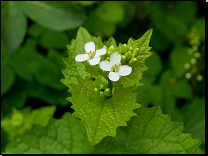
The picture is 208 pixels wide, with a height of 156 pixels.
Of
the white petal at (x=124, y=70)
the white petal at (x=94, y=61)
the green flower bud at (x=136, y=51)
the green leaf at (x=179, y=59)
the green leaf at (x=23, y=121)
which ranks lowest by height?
the green leaf at (x=23, y=121)

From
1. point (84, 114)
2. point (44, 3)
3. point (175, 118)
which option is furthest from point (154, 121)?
point (44, 3)

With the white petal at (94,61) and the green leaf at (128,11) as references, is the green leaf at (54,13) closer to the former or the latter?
the green leaf at (128,11)

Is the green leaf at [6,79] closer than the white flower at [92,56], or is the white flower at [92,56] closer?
the white flower at [92,56]

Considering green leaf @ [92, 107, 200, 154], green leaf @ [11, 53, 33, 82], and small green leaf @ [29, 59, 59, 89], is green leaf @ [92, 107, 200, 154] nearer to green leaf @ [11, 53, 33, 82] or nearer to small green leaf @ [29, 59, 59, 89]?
small green leaf @ [29, 59, 59, 89]

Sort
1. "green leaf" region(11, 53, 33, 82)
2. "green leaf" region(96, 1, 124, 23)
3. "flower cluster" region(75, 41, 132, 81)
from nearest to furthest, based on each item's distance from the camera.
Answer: "flower cluster" region(75, 41, 132, 81) → "green leaf" region(11, 53, 33, 82) → "green leaf" region(96, 1, 124, 23)

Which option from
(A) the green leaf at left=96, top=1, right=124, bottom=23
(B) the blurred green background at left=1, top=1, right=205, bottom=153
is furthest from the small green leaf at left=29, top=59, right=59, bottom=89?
(A) the green leaf at left=96, top=1, right=124, bottom=23

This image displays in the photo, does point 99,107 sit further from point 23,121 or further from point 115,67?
point 23,121

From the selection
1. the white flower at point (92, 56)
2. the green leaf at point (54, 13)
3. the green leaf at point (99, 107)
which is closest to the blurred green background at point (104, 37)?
the green leaf at point (54, 13)
